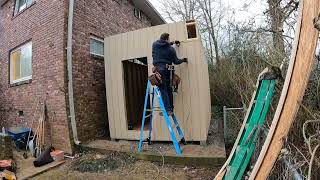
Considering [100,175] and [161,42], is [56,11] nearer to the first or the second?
[161,42]

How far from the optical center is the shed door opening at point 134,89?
707 centimetres

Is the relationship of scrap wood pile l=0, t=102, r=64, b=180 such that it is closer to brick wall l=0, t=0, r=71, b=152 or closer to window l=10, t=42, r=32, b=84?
brick wall l=0, t=0, r=71, b=152

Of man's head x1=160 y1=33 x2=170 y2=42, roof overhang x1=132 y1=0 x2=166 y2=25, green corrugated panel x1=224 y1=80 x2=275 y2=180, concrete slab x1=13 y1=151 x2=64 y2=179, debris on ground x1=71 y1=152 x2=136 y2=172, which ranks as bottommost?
concrete slab x1=13 y1=151 x2=64 y2=179

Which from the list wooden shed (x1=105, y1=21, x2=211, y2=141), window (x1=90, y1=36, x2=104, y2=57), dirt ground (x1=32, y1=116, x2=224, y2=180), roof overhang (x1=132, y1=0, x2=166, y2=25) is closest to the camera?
dirt ground (x1=32, y1=116, x2=224, y2=180)

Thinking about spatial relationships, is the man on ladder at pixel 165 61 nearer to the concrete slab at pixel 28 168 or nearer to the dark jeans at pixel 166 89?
the dark jeans at pixel 166 89

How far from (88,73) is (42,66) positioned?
1.31 m

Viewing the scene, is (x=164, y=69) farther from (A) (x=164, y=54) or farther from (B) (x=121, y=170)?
(B) (x=121, y=170)

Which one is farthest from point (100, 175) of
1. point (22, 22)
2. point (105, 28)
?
point (22, 22)

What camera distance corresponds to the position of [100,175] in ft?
15.6

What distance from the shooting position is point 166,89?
5.45 meters

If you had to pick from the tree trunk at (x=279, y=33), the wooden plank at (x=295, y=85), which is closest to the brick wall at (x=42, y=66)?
the tree trunk at (x=279, y=33)

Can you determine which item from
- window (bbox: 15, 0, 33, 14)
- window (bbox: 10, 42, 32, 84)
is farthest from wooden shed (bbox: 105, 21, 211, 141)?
window (bbox: 15, 0, 33, 14)

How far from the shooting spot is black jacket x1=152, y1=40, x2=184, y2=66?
5.36 metres

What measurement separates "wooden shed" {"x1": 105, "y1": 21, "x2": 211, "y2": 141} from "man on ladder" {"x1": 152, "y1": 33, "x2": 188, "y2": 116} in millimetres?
395
